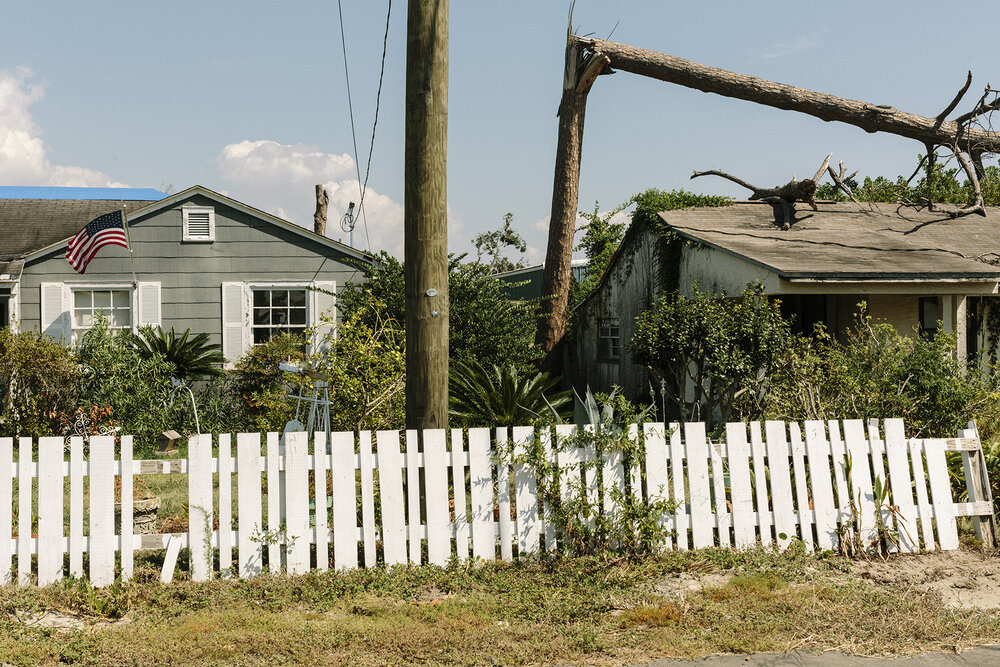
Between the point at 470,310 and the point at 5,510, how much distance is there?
829 centimetres

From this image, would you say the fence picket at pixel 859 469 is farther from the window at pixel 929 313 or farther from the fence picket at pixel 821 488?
the window at pixel 929 313

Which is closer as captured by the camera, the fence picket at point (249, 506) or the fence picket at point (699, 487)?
the fence picket at point (249, 506)

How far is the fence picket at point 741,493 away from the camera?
560cm

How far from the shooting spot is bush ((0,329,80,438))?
10.6 meters

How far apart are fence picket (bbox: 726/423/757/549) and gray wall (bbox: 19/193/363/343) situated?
9.94 metres

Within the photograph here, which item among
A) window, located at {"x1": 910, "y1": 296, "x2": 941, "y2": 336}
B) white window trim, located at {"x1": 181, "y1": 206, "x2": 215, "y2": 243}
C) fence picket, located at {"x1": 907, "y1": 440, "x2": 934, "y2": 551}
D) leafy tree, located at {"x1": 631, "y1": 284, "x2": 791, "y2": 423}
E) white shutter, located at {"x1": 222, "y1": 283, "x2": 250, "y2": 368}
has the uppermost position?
white window trim, located at {"x1": 181, "y1": 206, "x2": 215, "y2": 243}

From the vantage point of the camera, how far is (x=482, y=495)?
5430 mm

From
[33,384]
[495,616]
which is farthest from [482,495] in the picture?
[33,384]

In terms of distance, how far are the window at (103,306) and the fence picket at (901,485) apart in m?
12.3

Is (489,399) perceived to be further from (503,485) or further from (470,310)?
(503,485)

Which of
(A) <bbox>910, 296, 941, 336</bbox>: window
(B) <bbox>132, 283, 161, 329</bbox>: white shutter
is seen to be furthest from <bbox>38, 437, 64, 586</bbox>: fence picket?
(A) <bbox>910, 296, 941, 336</bbox>: window

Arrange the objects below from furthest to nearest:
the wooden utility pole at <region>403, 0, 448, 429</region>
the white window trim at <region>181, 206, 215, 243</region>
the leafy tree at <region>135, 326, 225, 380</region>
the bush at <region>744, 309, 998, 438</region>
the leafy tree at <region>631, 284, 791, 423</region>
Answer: the white window trim at <region>181, 206, 215, 243</region>, the leafy tree at <region>135, 326, 225, 380</region>, the leafy tree at <region>631, 284, 791, 423</region>, the bush at <region>744, 309, 998, 438</region>, the wooden utility pole at <region>403, 0, 448, 429</region>

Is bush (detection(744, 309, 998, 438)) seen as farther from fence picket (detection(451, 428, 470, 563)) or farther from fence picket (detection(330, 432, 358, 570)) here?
fence picket (detection(330, 432, 358, 570))

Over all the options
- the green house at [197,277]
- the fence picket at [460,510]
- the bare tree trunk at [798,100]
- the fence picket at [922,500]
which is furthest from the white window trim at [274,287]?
the fence picket at [922,500]
